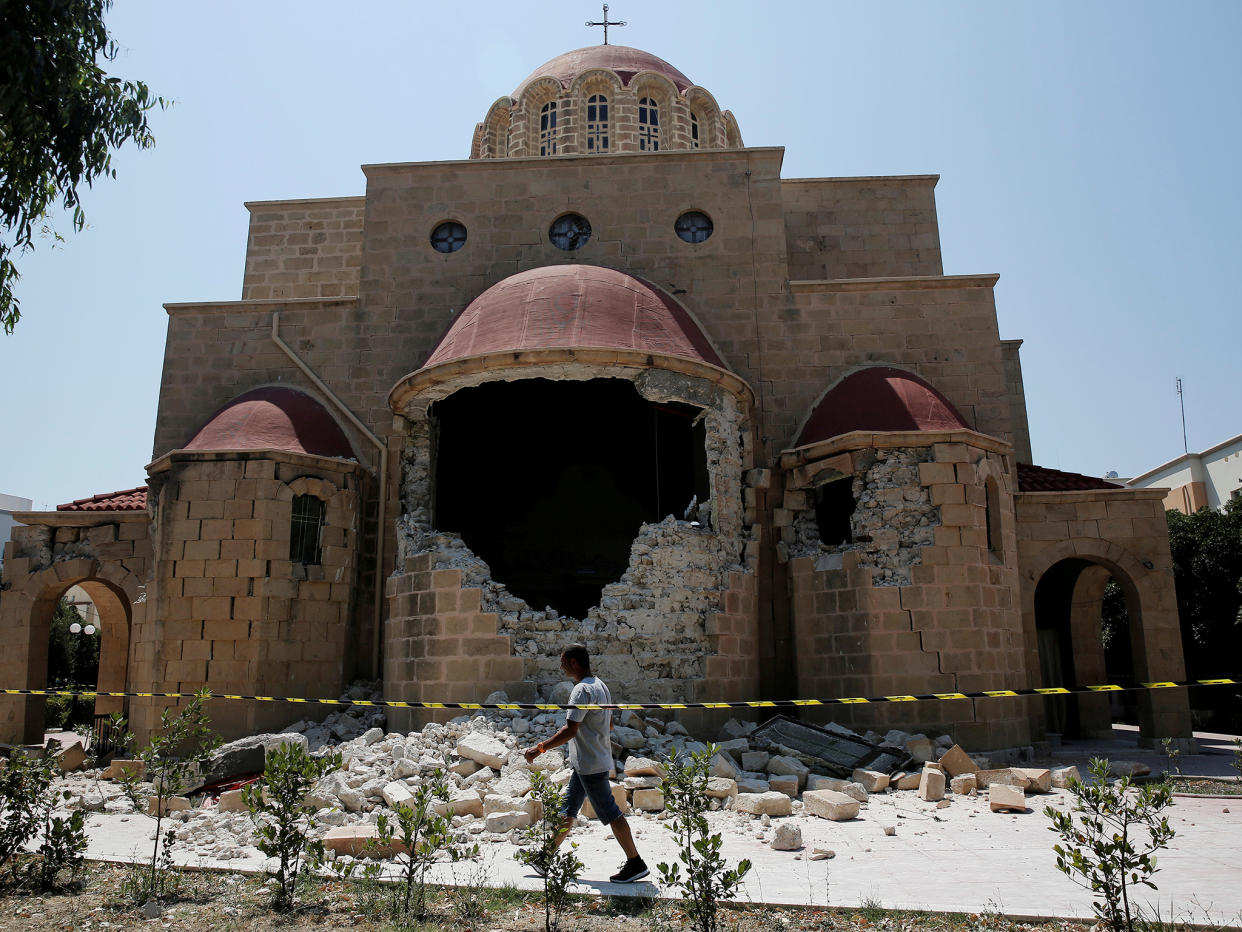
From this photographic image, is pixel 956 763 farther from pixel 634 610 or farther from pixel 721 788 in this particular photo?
pixel 634 610

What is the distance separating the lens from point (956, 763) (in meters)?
9.38

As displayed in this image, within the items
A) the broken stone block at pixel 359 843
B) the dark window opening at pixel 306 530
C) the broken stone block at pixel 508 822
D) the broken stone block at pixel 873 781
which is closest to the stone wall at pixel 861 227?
the dark window opening at pixel 306 530

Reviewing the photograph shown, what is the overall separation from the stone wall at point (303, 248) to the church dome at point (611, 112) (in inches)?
136

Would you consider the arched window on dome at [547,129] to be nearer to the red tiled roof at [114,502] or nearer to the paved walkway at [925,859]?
the red tiled roof at [114,502]

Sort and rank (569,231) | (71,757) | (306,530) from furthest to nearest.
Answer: (569,231), (306,530), (71,757)

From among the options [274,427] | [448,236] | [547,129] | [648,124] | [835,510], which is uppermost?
[547,129]

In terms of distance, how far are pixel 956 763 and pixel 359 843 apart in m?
6.02

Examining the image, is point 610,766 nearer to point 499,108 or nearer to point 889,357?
point 889,357

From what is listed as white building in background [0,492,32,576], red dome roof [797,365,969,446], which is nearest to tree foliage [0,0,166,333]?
red dome roof [797,365,969,446]

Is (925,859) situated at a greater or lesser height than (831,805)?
lesser

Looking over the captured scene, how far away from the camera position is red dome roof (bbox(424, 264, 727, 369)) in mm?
11359

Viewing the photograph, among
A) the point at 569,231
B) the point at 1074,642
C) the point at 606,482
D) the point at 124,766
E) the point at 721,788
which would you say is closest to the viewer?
the point at 721,788

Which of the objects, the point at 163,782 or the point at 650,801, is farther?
the point at 650,801

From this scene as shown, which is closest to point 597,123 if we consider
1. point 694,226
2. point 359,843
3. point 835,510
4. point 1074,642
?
point 694,226
